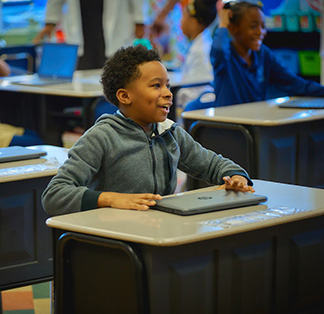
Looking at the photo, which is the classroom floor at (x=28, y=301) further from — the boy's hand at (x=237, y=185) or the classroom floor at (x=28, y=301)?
the boy's hand at (x=237, y=185)

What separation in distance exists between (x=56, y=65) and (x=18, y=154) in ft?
8.51

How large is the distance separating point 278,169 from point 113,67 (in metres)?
1.41

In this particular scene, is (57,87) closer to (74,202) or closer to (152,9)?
(74,202)

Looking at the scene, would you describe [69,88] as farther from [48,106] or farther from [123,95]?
[123,95]

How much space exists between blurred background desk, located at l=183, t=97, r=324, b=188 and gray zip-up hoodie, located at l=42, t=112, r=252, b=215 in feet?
3.28

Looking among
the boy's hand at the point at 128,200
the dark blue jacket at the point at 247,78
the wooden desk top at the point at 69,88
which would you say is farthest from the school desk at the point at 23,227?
the wooden desk top at the point at 69,88

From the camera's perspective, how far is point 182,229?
1768mm

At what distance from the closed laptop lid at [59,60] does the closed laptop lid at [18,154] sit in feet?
7.77

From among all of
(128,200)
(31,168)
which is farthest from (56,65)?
(128,200)

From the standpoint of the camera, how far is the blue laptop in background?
5.10m

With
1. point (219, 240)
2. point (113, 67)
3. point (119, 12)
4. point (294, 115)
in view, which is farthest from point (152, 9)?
point (219, 240)

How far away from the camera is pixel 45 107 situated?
499 centimetres

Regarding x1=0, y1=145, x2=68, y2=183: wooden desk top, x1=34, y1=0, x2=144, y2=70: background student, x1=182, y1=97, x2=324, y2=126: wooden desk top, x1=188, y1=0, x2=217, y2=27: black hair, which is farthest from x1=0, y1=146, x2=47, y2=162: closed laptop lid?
x1=34, y1=0, x2=144, y2=70: background student

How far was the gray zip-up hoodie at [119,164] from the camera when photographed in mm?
2031
